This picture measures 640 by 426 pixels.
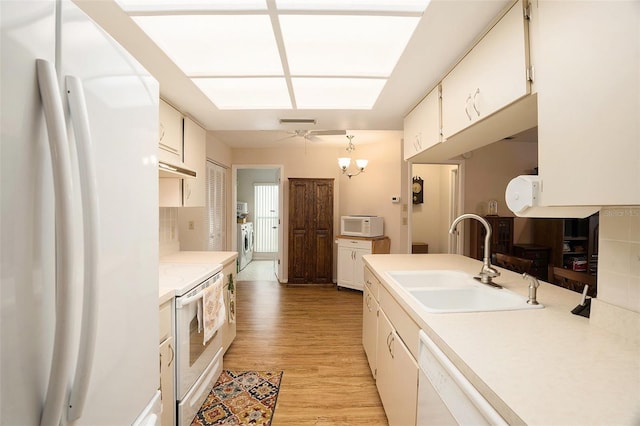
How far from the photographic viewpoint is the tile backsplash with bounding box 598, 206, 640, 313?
0.93 metres

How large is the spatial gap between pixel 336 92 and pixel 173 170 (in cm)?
129

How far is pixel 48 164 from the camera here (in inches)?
22.7

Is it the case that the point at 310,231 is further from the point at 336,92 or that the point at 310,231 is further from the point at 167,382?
the point at 167,382

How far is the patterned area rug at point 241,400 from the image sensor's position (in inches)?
71.3

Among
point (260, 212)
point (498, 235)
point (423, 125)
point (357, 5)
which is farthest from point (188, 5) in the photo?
Answer: point (260, 212)

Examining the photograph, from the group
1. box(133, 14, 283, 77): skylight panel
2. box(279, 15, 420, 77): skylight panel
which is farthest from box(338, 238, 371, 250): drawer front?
box(133, 14, 283, 77): skylight panel

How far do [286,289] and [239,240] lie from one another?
1.80m

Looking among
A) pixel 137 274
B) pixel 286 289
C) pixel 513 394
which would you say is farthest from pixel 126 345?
pixel 286 289

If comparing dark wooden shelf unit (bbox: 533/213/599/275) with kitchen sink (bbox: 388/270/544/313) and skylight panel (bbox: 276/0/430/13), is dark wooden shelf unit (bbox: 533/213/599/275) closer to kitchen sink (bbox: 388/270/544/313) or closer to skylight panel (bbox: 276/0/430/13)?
kitchen sink (bbox: 388/270/544/313)

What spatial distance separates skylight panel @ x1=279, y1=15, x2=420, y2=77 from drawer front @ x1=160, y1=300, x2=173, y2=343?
1480mm

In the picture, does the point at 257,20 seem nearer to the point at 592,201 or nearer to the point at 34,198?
the point at 34,198

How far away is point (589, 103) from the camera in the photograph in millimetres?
769

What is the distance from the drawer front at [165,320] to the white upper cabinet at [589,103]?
167 centimetres

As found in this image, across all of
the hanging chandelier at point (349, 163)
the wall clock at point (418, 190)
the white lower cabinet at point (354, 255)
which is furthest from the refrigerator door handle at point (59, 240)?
the wall clock at point (418, 190)
